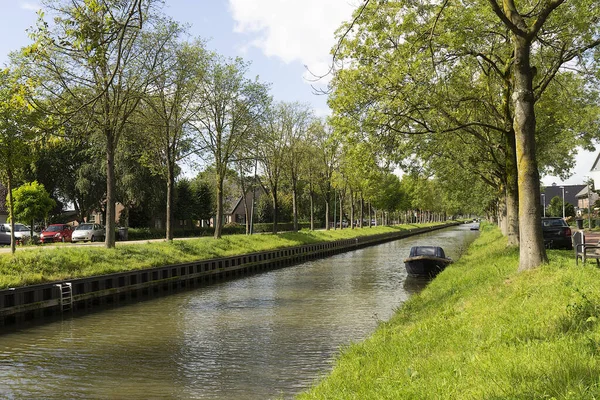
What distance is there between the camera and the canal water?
1142 cm

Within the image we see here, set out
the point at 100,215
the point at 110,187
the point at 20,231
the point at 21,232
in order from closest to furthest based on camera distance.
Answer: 1. the point at 110,187
2. the point at 21,232
3. the point at 20,231
4. the point at 100,215

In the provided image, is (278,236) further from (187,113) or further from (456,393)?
(456,393)

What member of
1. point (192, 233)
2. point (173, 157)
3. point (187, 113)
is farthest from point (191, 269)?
point (192, 233)

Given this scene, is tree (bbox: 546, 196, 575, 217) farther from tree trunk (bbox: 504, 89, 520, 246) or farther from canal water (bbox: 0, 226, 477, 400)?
canal water (bbox: 0, 226, 477, 400)

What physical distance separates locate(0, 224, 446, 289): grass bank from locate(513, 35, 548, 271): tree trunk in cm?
1699

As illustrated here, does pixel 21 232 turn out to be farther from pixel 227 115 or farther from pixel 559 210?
pixel 559 210

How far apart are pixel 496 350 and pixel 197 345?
990cm

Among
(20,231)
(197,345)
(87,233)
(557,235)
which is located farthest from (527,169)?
(20,231)

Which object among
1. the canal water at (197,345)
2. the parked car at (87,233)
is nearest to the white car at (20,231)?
the parked car at (87,233)

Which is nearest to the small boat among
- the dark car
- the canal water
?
the canal water

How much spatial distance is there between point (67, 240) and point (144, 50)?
1047 inches

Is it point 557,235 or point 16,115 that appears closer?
point 16,115

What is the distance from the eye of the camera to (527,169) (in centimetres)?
1336

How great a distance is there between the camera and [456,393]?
602cm
